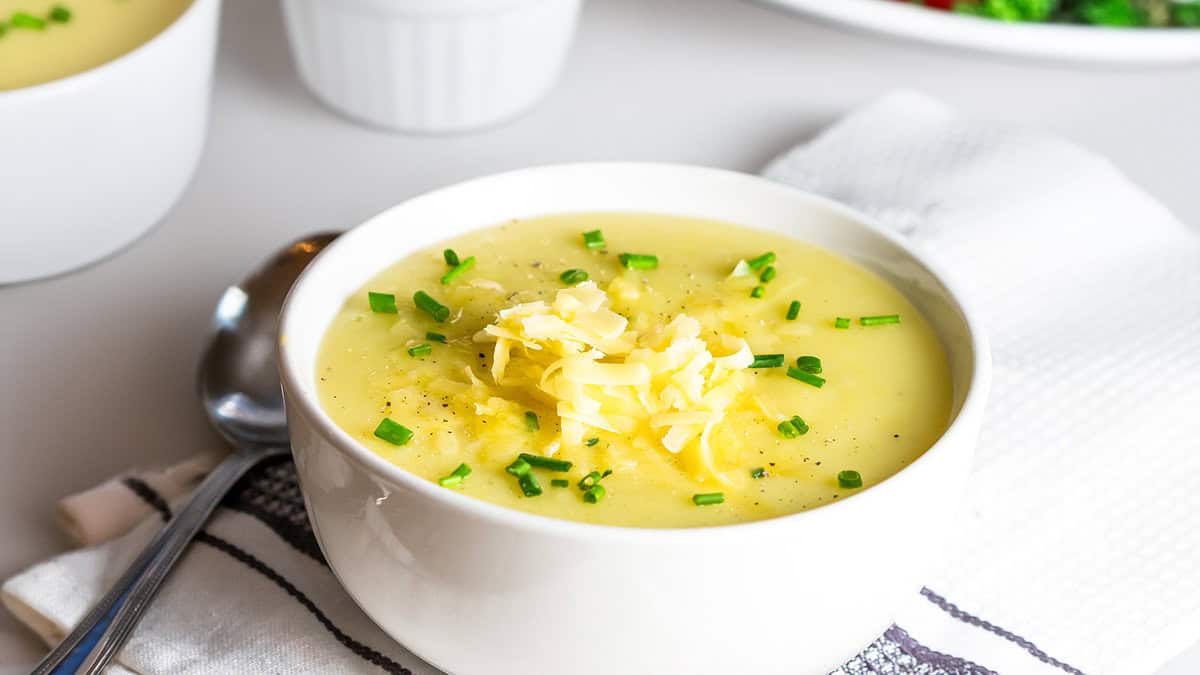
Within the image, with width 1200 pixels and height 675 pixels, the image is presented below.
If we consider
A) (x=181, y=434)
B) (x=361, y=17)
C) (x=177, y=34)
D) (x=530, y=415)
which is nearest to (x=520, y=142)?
(x=361, y=17)

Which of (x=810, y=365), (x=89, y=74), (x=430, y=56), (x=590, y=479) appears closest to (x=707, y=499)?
(x=590, y=479)

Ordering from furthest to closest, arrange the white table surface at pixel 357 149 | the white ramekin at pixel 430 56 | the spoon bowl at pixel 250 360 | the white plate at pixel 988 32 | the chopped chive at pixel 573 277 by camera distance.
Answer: the white plate at pixel 988 32
the white ramekin at pixel 430 56
the white table surface at pixel 357 149
the spoon bowl at pixel 250 360
the chopped chive at pixel 573 277

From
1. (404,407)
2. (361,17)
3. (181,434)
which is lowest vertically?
(181,434)

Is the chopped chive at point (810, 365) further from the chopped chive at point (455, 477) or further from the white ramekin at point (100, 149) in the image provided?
the white ramekin at point (100, 149)

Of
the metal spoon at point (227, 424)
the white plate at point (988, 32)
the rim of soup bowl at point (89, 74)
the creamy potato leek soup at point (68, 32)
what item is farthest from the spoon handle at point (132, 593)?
the white plate at point (988, 32)

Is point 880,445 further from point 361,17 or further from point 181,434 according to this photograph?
point 361,17

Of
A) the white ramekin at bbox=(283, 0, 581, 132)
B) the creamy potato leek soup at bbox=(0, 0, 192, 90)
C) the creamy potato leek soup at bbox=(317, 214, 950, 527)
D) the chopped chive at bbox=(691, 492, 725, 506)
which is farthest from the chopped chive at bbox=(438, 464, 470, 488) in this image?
the white ramekin at bbox=(283, 0, 581, 132)

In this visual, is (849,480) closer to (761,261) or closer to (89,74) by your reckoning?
(761,261)
